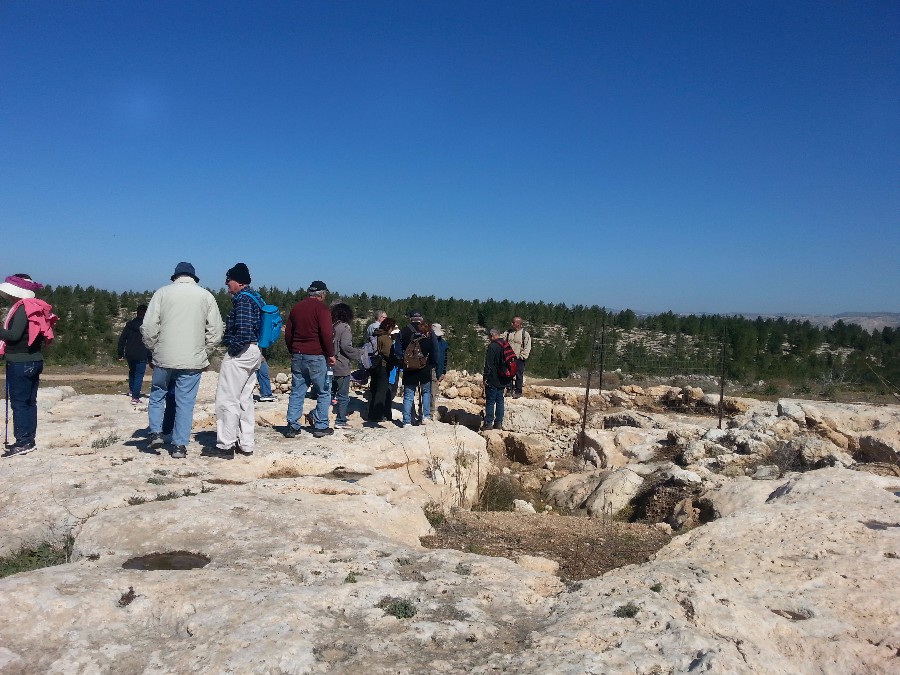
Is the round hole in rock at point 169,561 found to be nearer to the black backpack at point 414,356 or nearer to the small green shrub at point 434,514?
the small green shrub at point 434,514

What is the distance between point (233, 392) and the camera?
6.24 m

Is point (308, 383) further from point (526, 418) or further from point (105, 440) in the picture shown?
Result: point (526, 418)

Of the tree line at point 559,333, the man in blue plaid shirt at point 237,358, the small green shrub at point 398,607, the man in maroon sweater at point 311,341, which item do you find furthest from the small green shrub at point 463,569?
the tree line at point 559,333

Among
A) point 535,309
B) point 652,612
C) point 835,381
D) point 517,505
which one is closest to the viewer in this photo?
point 652,612

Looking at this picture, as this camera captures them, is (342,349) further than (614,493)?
Yes

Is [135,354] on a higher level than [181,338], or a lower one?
lower

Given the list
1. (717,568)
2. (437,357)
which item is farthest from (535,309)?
(717,568)

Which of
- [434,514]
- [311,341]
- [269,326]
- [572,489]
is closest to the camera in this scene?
[434,514]

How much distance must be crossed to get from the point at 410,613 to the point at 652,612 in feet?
4.05

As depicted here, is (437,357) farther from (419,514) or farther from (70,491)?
(70,491)

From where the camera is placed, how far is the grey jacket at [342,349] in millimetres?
8475

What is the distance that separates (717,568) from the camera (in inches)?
153

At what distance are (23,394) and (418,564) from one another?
15.6ft

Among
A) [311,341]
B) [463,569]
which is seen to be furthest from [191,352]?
[463,569]
